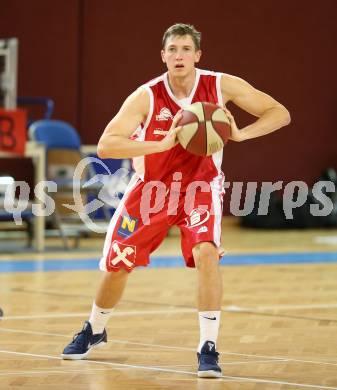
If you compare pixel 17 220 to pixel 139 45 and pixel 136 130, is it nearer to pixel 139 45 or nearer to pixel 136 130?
pixel 139 45

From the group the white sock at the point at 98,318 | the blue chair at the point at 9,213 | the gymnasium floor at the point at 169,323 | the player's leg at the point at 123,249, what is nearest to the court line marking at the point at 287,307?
the gymnasium floor at the point at 169,323

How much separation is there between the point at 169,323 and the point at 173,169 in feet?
5.69

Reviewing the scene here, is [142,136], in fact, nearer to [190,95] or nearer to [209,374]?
[190,95]

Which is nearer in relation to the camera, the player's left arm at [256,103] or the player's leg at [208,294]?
the player's leg at [208,294]

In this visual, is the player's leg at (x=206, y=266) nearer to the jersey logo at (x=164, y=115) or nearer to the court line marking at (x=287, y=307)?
the jersey logo at (x=164, y=115)

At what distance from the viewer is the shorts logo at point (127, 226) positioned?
5648 millimetres

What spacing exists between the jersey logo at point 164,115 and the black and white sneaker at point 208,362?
1177 mm

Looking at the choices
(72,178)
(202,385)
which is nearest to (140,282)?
(72,178)

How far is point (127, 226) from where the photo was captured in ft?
18.6

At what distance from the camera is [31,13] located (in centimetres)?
1450

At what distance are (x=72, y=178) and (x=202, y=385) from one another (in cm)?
757

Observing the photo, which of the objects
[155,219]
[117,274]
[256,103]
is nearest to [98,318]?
[117,274]

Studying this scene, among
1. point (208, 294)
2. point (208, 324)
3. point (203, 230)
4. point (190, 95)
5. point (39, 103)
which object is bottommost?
point (208, 324)

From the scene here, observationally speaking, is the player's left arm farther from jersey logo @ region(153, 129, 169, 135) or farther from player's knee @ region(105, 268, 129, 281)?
player's knee @ region(105, 268, 129, 281)
